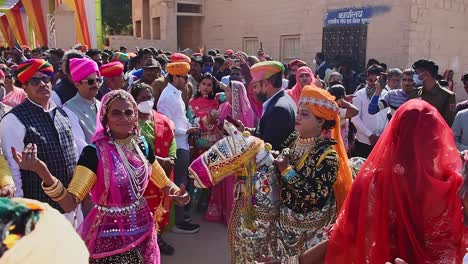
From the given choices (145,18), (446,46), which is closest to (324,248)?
(446,46)

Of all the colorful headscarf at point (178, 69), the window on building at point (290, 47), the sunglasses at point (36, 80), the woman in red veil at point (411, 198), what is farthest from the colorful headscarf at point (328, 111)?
the window on building at point (290, 47)

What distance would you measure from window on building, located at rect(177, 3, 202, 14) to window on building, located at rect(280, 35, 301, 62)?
6.33 metres

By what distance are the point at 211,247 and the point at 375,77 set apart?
3.11 m

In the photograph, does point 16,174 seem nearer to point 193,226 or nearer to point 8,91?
point 193,226

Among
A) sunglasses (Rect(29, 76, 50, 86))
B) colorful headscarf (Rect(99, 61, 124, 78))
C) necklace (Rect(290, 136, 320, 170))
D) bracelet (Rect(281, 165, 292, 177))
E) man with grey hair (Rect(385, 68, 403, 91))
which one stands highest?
colorful headscarf (Rect(99, 61, 124, 78))

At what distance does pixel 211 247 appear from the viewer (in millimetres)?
4430

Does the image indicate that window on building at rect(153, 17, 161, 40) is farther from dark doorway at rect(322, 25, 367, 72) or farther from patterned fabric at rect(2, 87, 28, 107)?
patterned fabric at rect(2, 87, 28, 107)

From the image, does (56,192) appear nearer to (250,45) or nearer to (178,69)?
(178,69)

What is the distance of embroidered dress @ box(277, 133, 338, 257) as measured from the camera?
252cm

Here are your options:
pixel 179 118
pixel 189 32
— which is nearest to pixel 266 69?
pixel 179 118

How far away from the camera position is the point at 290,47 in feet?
51.9

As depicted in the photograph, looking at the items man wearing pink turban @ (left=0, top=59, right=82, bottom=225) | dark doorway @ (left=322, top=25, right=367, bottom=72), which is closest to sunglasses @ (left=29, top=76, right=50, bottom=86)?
man wearing pink turban @ (left=0, top=59, right=82, bottom=225)

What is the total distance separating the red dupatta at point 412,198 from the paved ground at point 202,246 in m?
2.54

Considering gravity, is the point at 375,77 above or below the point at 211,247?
above
